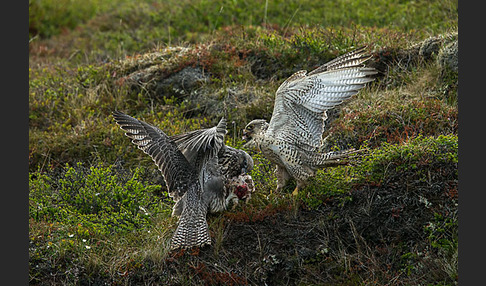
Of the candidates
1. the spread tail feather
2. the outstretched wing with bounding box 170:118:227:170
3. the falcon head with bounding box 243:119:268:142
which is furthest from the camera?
the falcon head with bounding box 243:119:268:142

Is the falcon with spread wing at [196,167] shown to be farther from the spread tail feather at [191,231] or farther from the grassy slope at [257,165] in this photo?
the grassy slope at [257,165]

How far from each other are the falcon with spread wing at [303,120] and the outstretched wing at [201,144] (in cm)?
43

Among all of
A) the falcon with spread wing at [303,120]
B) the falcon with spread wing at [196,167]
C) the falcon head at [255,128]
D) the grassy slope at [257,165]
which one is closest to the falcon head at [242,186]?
the falcon with spread wing at [196,167]

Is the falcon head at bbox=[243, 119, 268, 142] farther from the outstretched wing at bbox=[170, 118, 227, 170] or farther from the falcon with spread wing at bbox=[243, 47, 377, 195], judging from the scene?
the outstretched wing at bbox=[170, 118, 227, 170]

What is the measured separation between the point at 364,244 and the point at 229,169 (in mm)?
1683

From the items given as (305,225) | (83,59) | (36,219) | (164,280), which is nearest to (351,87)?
(305,225)

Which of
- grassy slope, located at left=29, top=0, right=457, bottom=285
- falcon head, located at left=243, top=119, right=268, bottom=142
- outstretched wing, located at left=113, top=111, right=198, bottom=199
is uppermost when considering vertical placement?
falcon head, located at left=243, top=119, right=268, bottom=142

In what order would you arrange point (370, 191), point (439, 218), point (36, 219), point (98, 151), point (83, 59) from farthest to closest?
1. point (83, 59)
2. point (98, 151)
3. point (36, 219)
4. point (370, 191)
5. point (439, 218)

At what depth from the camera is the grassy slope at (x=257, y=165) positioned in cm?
598

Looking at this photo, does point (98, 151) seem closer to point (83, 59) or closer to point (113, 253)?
point (113, 253)

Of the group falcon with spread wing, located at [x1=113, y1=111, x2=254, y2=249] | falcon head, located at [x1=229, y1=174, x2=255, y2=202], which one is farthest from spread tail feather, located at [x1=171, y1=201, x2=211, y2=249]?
falcon head, located at [x1=229, y1=174, x2=255, y2=202]

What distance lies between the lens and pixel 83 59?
12.9m

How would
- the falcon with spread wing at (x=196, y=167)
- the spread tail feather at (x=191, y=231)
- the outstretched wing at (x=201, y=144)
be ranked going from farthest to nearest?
1. the falcon with spread wing at (x=196, y=167)
2. the outstretched wing at (x=201, y=144)
3. the spread tail feather at (x=191, y=231)

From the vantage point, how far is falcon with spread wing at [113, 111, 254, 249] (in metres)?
6.32
